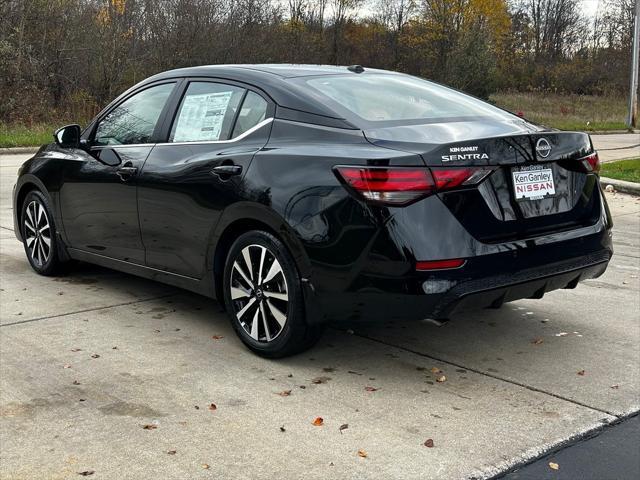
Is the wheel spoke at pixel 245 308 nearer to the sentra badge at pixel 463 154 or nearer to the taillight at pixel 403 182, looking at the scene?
the taillight at pixel 403 182

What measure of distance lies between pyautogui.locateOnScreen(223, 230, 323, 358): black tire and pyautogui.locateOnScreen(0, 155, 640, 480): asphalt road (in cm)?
14

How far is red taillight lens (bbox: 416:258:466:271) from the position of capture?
3729 millimetres

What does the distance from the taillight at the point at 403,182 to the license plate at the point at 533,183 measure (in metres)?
0.34

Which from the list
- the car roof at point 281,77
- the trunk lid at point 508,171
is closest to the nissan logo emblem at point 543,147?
the trunk lid at point 508,171

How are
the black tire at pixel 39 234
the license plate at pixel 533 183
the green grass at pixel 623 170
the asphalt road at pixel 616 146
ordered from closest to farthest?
the license plate at pixel 533 183, the black tire at pixel 39 234, the green grass at pixel 623 170, the asphalt road at pixel 616 146

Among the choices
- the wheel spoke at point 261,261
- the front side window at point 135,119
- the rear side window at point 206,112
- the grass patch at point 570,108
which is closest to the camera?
the wheel spoke at point 261,261

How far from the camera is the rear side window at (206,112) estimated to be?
467 centimetres

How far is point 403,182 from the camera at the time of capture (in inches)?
146

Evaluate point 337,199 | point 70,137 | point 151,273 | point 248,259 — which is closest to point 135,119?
point 70,137

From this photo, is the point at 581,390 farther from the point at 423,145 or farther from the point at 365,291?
the point at 423,145

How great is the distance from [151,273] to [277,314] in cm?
124

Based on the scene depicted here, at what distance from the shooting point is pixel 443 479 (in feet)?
9.79

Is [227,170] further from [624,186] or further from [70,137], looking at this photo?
[624,186]

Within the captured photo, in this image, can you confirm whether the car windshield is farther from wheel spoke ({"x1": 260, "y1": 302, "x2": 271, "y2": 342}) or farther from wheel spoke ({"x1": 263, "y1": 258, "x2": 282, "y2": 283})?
wheel spoke ({"x1": 260, "y1": 302, "x2": 271, "y2": 342})
